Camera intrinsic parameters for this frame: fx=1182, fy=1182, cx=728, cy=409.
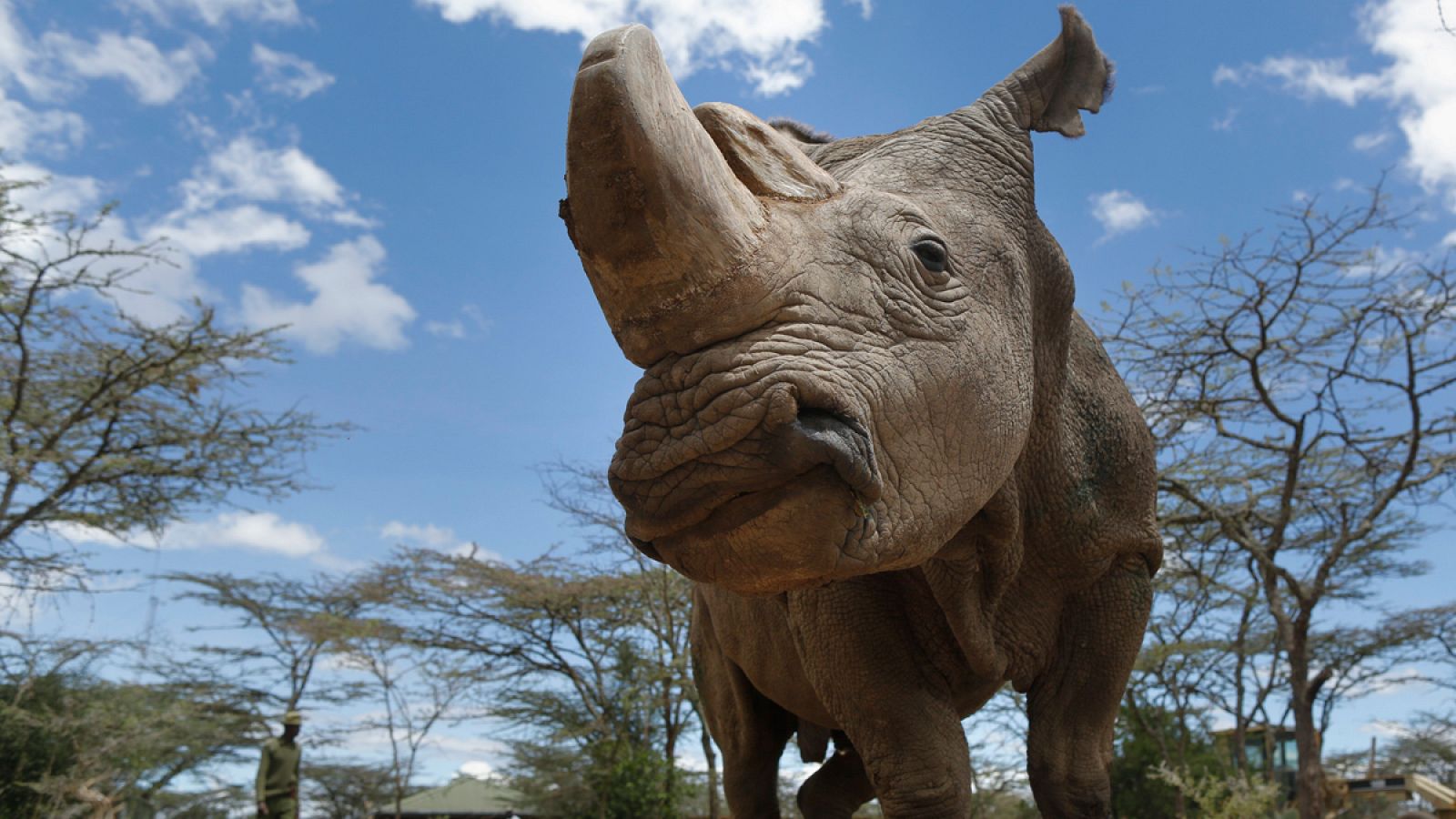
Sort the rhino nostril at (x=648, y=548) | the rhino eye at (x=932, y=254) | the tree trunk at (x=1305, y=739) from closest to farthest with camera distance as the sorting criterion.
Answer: the rhino nostril at (x=648, y=548), the rhino eye at (x=932, y=254), the tree trunk at (x=1305, y=739)

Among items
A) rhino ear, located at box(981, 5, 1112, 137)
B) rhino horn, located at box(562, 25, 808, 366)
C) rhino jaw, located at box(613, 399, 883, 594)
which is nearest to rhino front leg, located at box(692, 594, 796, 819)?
rhino ear, located at box(981, 5, 1112, 137)

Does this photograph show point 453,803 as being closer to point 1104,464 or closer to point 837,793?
point 837,793

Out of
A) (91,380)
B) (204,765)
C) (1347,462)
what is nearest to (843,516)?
(1347,462)

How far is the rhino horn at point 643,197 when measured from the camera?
1935 mm

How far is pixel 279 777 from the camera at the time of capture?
12.0 m

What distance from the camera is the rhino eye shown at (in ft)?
8.18

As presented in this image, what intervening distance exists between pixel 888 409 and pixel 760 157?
0.59 metres

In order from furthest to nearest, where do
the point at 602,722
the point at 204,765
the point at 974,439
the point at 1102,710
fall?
the point at 204,765
the point at 602,722
the point at 1102,710
the point at 974,439

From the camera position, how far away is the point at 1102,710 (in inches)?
144

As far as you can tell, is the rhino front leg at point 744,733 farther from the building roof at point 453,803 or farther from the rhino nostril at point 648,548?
the building roof at point 453,803

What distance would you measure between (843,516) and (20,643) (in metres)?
16.4

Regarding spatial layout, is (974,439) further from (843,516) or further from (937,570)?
(937,570)

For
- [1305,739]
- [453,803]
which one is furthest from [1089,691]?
[453,803]

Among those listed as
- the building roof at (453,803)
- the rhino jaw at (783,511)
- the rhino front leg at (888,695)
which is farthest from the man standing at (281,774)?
the building roof at (453,803)
